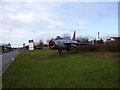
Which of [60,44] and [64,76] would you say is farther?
[60,44]

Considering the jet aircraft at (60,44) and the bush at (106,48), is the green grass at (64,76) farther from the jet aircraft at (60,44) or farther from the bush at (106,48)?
the jet aircraft at (60,44)

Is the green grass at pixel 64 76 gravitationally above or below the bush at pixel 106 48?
below

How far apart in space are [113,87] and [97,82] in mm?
926

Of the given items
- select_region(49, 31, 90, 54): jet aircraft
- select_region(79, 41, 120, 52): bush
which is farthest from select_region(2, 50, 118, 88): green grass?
select_region(49, 31, 90, 54): jet aircraft

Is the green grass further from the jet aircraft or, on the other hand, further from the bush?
the jet aircraft

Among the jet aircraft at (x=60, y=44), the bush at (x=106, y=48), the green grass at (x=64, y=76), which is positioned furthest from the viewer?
the jet aircraft at (x=60, y=44)

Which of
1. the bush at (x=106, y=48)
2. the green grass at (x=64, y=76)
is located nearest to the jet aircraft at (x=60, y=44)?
the bush at (x=106, y=48)

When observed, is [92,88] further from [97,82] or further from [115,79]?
[115,79]

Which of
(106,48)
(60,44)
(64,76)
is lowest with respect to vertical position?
(64,76)

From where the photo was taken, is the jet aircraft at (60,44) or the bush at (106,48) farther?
the jet aircraft at (60,44)

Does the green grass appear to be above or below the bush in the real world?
below

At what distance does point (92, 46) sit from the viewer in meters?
29.1

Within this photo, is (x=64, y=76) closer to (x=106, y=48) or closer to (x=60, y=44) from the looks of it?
(x=60, y=44)

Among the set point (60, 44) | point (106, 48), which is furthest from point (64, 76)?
point (106, 48)
